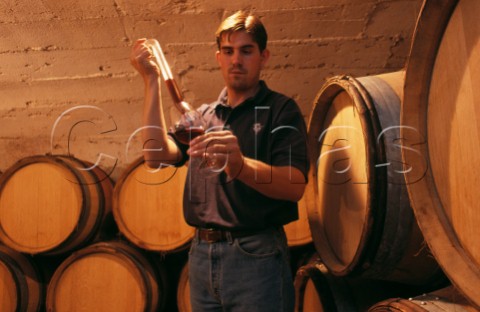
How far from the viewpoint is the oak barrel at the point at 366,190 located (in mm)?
1485

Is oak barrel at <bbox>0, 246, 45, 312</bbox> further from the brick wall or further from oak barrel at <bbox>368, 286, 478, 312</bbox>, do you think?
oak barrel at <bbox>368, 286, 478, 312</bbox>

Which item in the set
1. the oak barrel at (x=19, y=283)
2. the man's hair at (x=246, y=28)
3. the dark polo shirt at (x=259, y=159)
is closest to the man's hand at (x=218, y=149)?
the dark polo shirt at (x=259, y=159)

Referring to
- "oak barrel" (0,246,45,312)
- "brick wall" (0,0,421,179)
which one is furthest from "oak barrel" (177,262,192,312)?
"brick wall" (0,0,421,179)

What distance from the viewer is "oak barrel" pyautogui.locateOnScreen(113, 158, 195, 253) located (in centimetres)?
242

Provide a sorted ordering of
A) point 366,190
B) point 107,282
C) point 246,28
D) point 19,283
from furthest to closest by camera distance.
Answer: point 19,283 < point 107,282 < point 246,28 < point 366,190

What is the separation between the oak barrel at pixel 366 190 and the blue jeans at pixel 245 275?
0.28m

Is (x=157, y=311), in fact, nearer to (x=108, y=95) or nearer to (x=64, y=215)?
(x=64, y=215)

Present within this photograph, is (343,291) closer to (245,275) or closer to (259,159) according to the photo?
(245,275)

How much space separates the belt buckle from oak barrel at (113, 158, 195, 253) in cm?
81

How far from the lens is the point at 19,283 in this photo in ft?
8.32

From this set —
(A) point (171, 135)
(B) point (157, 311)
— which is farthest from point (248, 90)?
(B) point (157, 311)

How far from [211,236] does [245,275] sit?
0.18 metres

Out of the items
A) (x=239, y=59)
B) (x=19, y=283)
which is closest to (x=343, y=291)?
(x=239, y=59)

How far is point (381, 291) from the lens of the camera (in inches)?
70.9
